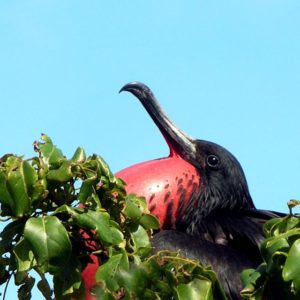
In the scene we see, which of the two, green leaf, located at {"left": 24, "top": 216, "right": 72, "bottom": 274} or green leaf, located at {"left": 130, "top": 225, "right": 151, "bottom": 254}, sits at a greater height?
green leaf, located at {"left": 24, "top": 216, "right": 72, "bottom": 274}

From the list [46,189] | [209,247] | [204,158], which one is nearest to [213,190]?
[204,158]

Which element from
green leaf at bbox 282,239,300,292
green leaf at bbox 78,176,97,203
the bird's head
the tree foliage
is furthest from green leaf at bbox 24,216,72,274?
the bird's head

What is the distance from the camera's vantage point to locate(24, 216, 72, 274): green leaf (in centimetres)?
266

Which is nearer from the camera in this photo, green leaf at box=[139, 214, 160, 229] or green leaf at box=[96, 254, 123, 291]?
green leaf at box=[96, 254, 123, 291]

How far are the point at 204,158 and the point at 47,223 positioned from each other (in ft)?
7.33

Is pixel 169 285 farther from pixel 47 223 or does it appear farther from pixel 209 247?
pixel 209 247

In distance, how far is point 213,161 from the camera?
4.85 m

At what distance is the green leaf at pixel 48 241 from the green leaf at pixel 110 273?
0.11 metres

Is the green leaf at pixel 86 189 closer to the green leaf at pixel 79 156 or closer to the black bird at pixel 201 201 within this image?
the green leaf at pixel 79 156

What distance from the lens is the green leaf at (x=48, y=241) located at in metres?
2.66

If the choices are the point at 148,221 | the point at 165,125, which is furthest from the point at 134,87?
the point at 148,221

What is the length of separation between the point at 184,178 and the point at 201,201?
0.19 metres

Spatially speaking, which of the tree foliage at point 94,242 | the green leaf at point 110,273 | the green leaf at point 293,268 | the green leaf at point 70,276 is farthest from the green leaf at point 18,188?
the green leaf at point 293,268

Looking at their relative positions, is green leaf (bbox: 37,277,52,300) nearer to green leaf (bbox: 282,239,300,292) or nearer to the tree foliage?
the tree foliage
